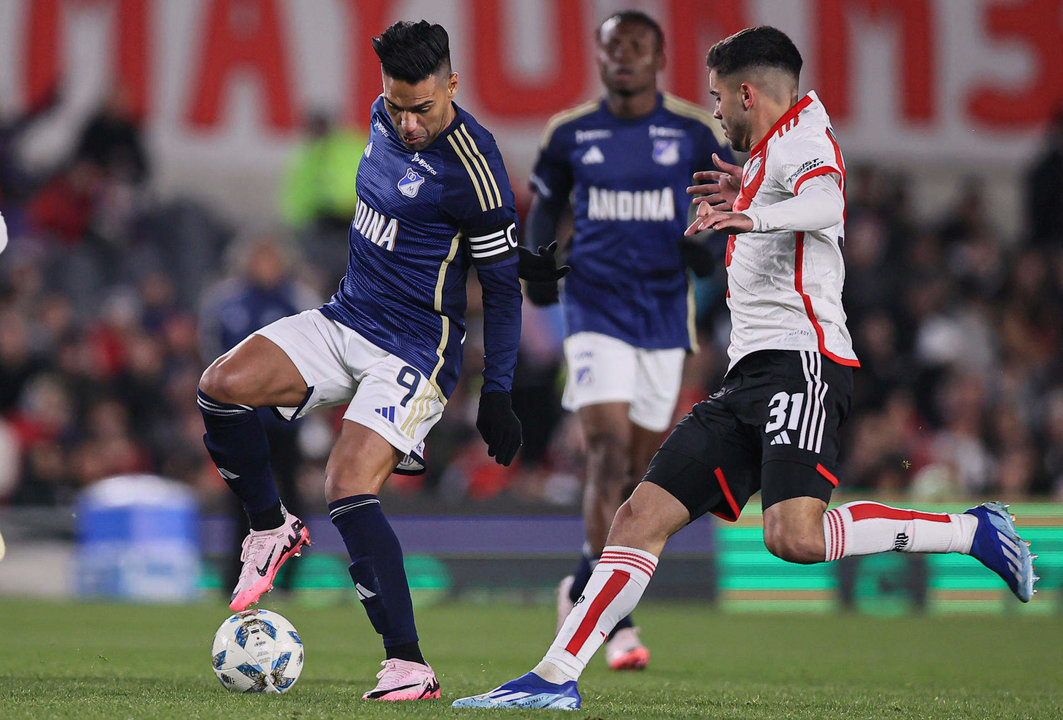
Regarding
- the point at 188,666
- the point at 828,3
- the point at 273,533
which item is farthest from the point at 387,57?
the point at 828,3

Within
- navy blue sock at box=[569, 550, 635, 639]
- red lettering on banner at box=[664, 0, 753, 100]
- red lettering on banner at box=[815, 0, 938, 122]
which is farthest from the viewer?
red lettering on banner at box=[815, 0, 938, 122]

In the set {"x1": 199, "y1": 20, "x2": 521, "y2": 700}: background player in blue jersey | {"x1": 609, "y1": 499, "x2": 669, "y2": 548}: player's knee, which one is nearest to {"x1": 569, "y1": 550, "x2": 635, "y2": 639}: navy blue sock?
{"x1": 199, "y1": 20, "x2": 521, "y2": 700}: background player in blue jersey

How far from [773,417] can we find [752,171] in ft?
2.65

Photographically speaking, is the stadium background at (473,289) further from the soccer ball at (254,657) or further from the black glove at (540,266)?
the soccer ball at (254,657)

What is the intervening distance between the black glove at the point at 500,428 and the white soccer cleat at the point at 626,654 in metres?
1.73

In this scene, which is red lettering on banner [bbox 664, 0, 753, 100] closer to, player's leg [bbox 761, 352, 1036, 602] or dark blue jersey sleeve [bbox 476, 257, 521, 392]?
dark blue jersey sleeve [bbox 476, 257, 521, 392]

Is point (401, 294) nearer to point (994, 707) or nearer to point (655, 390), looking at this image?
point (655, 390)

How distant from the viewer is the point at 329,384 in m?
5.32

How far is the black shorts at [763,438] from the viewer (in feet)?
14.9

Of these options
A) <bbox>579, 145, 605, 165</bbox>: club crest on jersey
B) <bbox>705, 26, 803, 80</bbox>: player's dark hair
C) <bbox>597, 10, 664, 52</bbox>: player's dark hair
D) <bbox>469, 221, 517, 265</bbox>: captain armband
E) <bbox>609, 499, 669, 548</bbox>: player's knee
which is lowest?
<bbox>609, 499, 669, 548</bbox>: player's knee

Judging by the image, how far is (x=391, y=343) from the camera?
17.4 ft

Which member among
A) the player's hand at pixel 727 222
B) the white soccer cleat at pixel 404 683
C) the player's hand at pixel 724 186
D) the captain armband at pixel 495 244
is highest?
the player's hand at pixel 724 186

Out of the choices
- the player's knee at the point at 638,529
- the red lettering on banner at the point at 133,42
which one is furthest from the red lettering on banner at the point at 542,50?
the player's knee at the point at 638,529

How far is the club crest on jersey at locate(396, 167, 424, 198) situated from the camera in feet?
17.2
